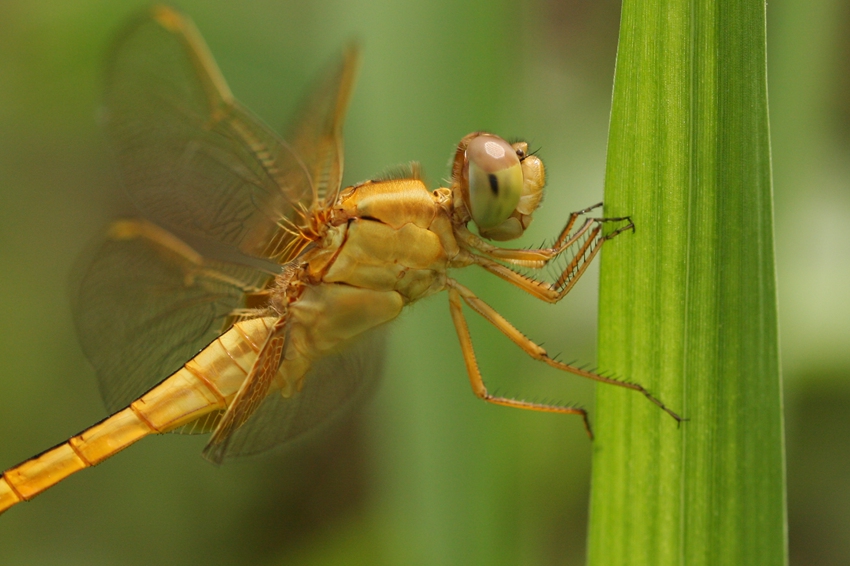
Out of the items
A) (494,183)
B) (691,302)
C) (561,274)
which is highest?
(494,183)

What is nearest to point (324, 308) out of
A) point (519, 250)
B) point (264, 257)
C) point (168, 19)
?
point (264, 257)

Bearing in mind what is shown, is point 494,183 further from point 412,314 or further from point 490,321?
point 412,314

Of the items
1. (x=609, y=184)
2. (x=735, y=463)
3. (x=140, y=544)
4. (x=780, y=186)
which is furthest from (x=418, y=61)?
(x=140, y=544)

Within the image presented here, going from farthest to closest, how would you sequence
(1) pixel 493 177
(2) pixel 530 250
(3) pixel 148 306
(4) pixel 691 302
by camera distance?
(3) pixel 148 306, (2) pixel 530 250, (1) pixel 493 177, (4) pixel 691 302

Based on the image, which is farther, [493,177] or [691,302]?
[493,177]

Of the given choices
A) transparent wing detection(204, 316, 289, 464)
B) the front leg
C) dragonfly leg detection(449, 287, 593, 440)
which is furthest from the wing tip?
dragonfly leg detection(449, 287, 593, 440)

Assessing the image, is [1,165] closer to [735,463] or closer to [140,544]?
[140,544]
